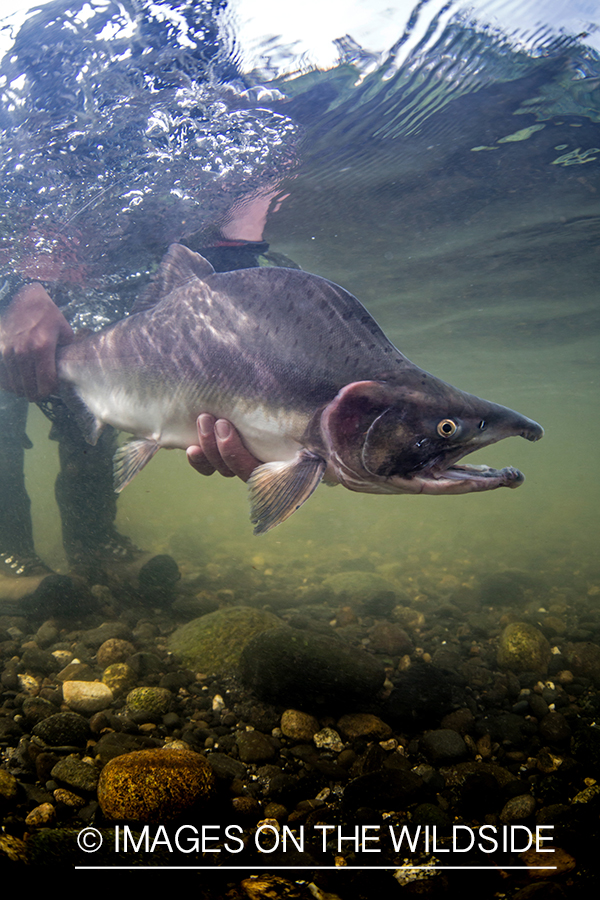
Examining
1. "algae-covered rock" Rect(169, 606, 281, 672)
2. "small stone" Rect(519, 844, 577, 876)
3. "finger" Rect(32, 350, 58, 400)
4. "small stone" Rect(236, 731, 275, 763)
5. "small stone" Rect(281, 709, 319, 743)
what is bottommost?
"algae-covered rock" Rect(169, 606, 281, 672)

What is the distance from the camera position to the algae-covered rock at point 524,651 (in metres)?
4.55

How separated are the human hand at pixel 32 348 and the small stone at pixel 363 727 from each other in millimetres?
4719

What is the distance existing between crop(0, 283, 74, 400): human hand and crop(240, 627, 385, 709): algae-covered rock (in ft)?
12.9

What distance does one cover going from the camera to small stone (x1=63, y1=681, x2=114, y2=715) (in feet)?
9.63

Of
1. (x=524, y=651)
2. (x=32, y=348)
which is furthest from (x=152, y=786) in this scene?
(x=32, y=348)

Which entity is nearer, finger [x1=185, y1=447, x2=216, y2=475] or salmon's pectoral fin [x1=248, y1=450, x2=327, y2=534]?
salmon's pectoral fin [x1=248, y1=450, x2=327, y2=534]

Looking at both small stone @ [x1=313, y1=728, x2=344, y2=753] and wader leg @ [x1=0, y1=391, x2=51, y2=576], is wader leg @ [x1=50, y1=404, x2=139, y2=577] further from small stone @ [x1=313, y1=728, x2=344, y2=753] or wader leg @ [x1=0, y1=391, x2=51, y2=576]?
small stone @ [x1=313, y1=728, x2=344, y2=753]

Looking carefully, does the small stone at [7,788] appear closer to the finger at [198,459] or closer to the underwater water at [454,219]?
the finger at [198,459]

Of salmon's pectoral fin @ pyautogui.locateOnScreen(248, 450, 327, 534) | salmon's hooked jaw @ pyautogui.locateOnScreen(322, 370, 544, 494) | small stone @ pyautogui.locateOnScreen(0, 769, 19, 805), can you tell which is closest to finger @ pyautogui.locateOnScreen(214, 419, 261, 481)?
salmon's pectoral fin @ pyautogui.locateOnScreen(248, 450, 327, 534)

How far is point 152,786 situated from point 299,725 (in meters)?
1.21

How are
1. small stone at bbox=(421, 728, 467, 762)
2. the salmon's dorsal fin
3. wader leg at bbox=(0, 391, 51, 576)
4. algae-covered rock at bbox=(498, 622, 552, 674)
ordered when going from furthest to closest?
1. wader leg at bbox=(0, 391, 51, 576)
2. algae-covered rock at bbox=(498, 622, 552, 674)
3. the salmon's dorsal fin
4. small stone at bbox=(421, 728, 467, 762)

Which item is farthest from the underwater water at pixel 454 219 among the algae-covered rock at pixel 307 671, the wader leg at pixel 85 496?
the algae-covered rock at pixel 307 671

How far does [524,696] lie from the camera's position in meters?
3.79

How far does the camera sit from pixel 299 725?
292 centimetres
